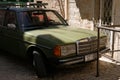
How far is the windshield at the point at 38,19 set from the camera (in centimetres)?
604

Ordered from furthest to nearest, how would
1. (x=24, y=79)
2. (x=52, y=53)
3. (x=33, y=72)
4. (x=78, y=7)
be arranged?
(x=78, y=7), (x=33, y=72), (x=24, y=79), (x=52, y=53)

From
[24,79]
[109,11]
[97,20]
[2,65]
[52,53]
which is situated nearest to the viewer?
[52,53]

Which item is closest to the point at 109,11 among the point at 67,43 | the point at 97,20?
the point at 97,20

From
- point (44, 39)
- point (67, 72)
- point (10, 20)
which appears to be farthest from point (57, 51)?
point (10, 20)

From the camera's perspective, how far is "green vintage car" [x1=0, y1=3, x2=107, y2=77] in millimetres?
5000

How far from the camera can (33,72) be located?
19.4 feet

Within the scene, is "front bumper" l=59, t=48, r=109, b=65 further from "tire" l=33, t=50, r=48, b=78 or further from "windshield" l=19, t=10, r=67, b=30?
"windshield" l=19, t=10, r=67, b=30

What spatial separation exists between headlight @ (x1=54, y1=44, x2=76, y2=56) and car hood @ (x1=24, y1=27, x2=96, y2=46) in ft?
0.31

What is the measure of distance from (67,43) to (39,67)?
0.89 metres

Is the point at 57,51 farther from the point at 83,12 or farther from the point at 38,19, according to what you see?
the point at 83,12

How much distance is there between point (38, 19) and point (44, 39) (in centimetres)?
125

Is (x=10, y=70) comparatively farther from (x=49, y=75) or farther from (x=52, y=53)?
(x=52, y=53)

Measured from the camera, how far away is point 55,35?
5.36 metres

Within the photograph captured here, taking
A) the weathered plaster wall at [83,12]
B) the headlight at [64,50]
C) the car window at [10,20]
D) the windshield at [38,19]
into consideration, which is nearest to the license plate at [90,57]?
the headlight at [64,50]
